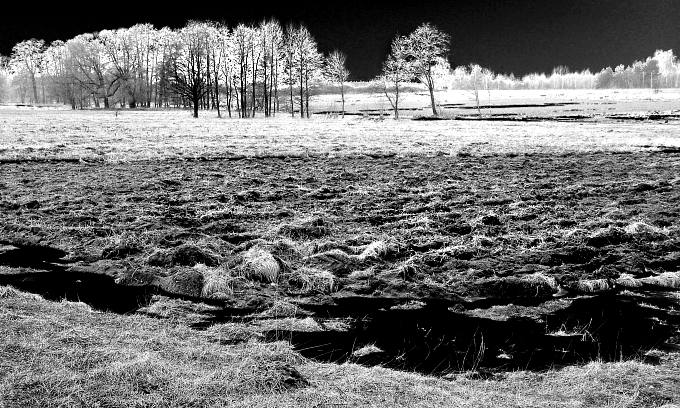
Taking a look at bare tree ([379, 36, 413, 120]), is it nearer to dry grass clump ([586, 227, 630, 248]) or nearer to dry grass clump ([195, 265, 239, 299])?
dry grass clump ([586, 227, 630, 248])

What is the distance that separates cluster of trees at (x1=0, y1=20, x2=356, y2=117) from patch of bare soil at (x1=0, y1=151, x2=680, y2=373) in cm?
4739

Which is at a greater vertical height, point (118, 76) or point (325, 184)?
point (118, 76)

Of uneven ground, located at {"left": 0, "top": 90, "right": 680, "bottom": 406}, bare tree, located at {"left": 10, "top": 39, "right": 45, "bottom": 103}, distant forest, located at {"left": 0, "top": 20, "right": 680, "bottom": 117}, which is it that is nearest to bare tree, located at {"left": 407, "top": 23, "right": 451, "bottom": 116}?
distant forest, located at {"left": 0, "top": 20, "right": 680, "bottom": 117}

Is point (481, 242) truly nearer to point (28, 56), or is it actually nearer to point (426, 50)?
point (426, 50)

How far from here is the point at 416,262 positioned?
7648 millimetres

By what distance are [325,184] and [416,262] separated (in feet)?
22.2

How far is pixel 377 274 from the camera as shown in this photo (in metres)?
7.30

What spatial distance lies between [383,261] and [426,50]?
56.6m

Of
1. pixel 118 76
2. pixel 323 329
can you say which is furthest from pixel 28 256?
pixel 118 76

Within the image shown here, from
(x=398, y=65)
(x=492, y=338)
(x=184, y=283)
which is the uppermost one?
(x=398, y=65)

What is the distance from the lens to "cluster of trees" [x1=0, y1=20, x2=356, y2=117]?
67812 millimetres

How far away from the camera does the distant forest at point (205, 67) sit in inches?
2441

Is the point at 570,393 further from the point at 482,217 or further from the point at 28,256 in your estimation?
the point at 28,256

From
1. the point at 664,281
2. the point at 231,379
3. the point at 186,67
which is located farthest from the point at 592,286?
the point at 186,67
